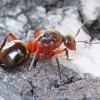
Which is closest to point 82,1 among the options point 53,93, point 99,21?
point 99,21

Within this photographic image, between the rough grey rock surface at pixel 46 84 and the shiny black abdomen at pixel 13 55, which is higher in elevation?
the shiny black abdomen at pixel 13 55

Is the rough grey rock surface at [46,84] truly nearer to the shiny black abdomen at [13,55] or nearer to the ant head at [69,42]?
the shiny black abdomen at [13,55]

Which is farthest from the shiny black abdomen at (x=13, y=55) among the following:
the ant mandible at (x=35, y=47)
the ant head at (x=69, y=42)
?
the ant head at (x=69, y=42)

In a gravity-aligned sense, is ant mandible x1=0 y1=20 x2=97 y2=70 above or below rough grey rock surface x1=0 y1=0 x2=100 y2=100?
above

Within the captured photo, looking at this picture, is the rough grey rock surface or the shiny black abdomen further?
the shiny black abdomen

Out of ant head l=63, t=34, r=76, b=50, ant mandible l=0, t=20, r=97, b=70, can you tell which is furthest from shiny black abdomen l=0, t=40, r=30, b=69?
ant head l=63, t=34, r=76, b=50

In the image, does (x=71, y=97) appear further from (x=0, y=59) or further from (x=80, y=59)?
(x=0, y=59)

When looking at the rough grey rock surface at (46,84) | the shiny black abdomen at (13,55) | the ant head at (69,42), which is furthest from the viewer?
the ant head at (69,42)

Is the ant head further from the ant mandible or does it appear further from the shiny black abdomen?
the shiny black abdomen
